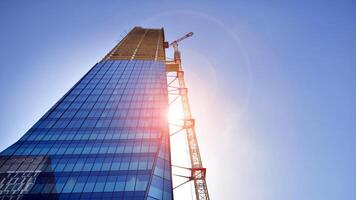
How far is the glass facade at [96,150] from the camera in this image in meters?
38.7

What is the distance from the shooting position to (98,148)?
48219 mm

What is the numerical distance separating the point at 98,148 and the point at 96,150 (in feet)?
2.22

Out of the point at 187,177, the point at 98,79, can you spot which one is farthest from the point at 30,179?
the point at 98,79

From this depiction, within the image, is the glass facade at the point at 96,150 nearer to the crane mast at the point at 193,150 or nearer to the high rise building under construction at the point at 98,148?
the high rise building under construction at the point at 98,148

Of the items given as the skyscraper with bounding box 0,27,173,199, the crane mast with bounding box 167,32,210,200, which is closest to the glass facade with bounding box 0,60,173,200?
the skyscraper with bounding box 0,27,173,199

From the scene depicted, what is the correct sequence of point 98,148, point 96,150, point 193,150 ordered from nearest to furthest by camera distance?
point 96,150 < point 98,148 < point 193,150

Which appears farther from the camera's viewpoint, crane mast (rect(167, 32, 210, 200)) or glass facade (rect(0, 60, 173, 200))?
crane mast (rect(167, 32, 210, 200))

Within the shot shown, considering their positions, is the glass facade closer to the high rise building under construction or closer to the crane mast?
the high rise building under construction

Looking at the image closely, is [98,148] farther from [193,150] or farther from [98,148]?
[193,150]

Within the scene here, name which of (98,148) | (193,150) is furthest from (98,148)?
(193,150)

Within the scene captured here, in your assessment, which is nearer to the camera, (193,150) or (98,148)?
(98,148)

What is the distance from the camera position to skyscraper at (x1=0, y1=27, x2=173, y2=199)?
38.8 m

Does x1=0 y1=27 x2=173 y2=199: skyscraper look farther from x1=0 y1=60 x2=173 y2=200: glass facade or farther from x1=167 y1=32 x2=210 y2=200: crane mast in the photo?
x1=167 y1=32 x2=210 y2=200: crane mast

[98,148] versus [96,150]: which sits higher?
[98,148]
